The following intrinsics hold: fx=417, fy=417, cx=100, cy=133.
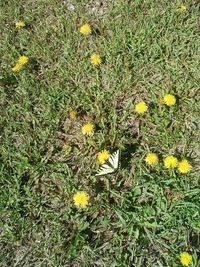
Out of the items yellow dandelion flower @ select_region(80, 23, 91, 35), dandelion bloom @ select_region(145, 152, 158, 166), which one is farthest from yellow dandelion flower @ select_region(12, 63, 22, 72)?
dandelion bloom @ select_region(145, 152, 158, 166)

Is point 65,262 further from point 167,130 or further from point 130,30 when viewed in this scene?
point 130,30

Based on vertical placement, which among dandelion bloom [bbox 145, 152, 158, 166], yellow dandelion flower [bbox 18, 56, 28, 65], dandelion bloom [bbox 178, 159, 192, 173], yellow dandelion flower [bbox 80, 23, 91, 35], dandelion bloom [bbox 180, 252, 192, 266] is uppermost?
yellow dandelion flower [bbox 18, 56, 28, 65]

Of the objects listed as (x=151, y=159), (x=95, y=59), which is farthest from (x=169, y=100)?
(x=95, y=59)

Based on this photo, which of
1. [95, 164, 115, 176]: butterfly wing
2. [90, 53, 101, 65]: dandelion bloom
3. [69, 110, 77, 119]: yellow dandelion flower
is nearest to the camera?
[95, 164, 115, 176]: butterfly wing

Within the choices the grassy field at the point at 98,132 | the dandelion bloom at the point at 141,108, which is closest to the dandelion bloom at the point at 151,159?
the grassy field at the point at 98,132

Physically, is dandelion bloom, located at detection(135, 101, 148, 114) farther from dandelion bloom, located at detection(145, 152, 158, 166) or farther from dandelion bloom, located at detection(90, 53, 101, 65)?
dandelion bloom, located at detection(90, 53, 101, 65)

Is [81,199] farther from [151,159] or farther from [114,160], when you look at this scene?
[151,159]
